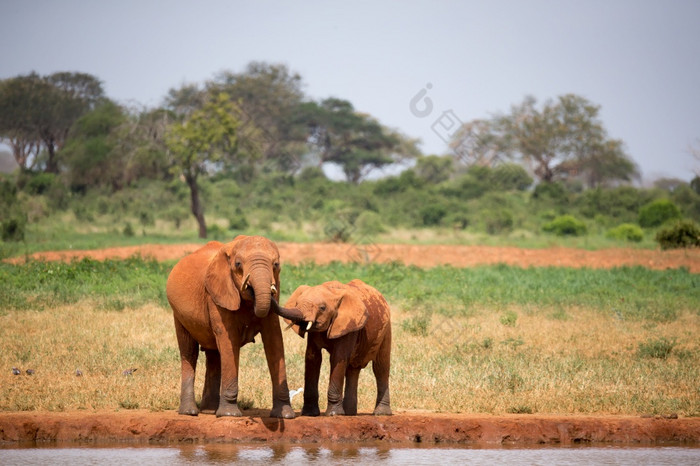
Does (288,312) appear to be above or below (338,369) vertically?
above

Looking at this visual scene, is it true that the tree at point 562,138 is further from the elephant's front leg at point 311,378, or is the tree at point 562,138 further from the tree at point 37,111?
the elephant's front leg at point 311,378

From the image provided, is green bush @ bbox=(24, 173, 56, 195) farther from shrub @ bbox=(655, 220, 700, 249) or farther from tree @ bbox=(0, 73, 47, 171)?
shrub @ bbox=(655, 220, 700, 249)

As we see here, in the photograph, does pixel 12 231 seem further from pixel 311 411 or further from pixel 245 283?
pixel 245 283

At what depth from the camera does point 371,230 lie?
37.0 metres

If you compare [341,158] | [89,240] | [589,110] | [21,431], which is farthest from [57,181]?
[21,431]

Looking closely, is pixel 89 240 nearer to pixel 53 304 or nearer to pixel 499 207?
pixel 53 304

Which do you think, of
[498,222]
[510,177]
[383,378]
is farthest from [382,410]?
[510,177]

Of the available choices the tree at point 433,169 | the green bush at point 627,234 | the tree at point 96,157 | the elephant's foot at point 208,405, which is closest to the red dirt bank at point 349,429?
the elephant's foot at point 208,405

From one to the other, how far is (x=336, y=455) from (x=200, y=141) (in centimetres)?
2720

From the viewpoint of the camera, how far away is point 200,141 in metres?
34.1

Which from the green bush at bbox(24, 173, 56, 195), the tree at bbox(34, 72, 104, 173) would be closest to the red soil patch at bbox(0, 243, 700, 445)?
the green bush at bbox(24, 173, 56, 195)

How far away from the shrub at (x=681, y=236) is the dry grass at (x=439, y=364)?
14021 millimetres

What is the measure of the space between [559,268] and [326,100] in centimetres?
3876

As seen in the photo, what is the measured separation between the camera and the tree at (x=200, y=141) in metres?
33.9
